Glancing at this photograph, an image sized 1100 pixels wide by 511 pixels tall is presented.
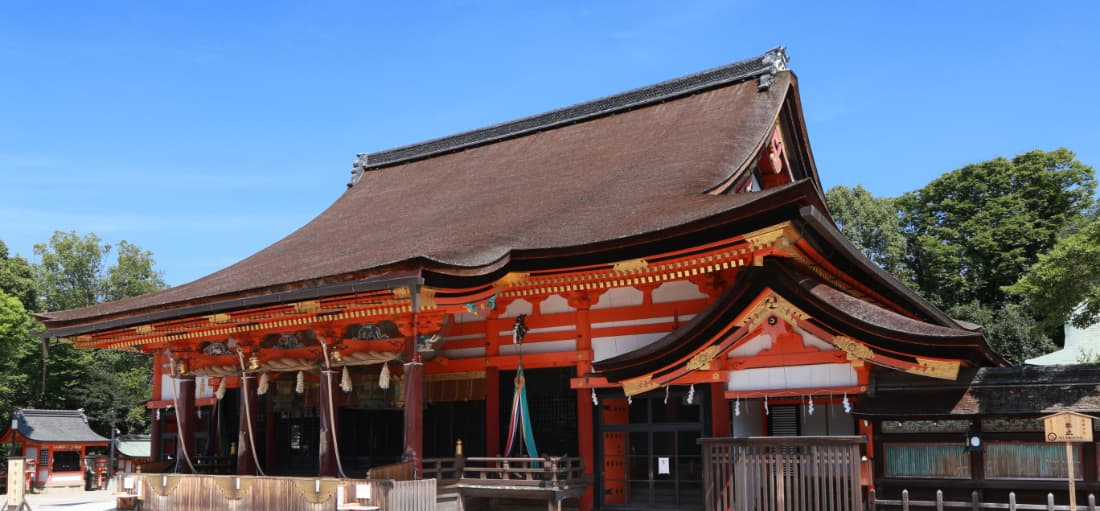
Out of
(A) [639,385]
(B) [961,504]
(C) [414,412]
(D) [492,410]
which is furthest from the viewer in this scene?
(D) [492,410]

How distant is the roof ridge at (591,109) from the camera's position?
17766mm

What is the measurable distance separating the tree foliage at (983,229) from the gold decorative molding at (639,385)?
2608cm

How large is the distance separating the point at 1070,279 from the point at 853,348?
674cm

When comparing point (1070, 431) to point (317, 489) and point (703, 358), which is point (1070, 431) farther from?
point (317, 489)

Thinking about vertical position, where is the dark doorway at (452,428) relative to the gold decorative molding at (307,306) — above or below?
below

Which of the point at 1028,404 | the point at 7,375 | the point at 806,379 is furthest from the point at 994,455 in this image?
the point at 7,375

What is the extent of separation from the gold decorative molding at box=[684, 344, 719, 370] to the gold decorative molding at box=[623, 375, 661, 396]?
54 cm

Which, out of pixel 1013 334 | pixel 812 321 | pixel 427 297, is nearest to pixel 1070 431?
pixel 812 321

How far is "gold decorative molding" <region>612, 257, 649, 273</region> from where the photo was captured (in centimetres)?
1212

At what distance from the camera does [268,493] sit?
13.3 metres

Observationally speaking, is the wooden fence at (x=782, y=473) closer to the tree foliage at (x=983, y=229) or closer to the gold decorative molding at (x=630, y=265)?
the gold decorative molding at (x=630, y=265)

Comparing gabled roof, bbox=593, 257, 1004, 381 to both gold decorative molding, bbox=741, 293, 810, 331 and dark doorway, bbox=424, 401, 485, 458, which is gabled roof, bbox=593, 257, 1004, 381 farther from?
dark doorway, bbox=424, 401, 485, 458

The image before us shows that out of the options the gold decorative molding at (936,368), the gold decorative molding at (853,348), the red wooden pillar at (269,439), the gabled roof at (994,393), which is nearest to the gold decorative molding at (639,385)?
the gold decorative molding at (853,348)

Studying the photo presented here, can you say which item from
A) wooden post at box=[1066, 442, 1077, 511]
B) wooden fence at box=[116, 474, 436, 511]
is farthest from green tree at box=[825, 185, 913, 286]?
wooden fence at box=[116, 474, 436, 511]
